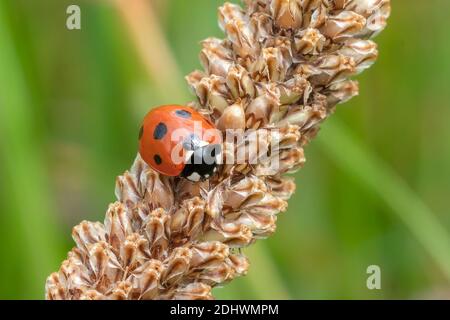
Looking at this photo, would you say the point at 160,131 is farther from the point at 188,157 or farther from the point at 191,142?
the point at 188,157

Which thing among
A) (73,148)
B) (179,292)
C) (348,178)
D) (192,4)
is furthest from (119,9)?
(179,292)

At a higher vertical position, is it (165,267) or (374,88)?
(374,88)

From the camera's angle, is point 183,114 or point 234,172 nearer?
point 234,172

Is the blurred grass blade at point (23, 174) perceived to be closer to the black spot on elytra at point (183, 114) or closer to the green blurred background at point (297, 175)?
the green blurred background at point (297, 175)

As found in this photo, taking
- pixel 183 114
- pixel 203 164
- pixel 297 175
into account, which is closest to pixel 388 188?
pixel 297 175

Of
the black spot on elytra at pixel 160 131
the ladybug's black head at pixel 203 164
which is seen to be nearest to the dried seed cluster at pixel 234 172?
the ladybug's black head at pixel 203 164

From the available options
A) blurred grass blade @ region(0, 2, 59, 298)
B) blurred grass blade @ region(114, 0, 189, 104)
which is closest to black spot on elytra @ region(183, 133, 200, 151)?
blurred grass blade @ region(0, 2, 59, 298)

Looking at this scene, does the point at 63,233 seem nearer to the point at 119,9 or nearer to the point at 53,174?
the point at 53,174
